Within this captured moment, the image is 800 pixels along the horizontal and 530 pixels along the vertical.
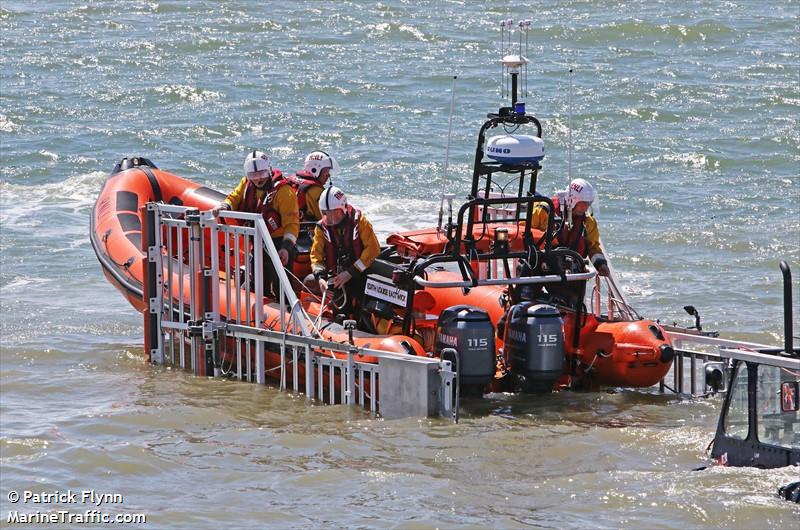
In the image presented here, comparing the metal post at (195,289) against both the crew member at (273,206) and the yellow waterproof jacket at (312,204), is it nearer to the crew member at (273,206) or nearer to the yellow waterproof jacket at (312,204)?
the crew member at (273,206)

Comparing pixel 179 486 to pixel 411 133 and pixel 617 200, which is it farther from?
pixel 411 133

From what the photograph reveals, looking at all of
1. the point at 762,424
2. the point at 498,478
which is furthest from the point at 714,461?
the point at 498,478

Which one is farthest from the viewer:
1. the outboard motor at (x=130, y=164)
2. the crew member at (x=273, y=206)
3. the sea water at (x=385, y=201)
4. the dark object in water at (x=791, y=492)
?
the outboard motor at (x=130, y=164)

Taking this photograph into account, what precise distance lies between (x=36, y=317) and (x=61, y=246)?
10.3 ft

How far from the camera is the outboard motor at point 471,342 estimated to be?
9.26 m

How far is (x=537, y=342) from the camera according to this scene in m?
9.43

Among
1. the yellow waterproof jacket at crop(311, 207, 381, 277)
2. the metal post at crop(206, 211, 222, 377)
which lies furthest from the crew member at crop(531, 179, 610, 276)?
the metal post at crop(206, 211, 222, 377)

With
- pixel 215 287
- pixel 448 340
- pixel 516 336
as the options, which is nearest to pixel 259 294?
pixel 215 287

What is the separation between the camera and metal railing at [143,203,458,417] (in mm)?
9125

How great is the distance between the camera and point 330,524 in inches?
293

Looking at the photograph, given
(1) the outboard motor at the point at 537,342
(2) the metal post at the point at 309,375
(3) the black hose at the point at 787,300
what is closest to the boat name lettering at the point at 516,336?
(1) the outboard motor at the point at 537,342

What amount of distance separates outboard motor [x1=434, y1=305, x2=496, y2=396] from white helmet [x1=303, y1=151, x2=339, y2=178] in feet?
7.38

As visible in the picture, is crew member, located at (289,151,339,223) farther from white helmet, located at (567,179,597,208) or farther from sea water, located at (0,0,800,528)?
white helmet, located at (567,179,597,208)

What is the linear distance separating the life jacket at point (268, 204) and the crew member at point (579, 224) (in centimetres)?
191
